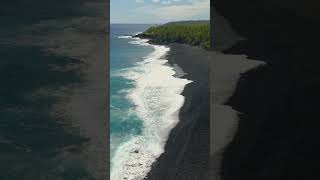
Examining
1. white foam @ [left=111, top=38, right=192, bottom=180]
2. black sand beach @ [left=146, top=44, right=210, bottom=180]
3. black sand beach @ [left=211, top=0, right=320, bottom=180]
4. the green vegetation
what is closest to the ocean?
white foam @ [left=111, top=38, right=192, bottom=180]

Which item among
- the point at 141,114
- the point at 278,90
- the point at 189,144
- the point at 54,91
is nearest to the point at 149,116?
the point at 141,114

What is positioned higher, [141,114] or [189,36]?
[189,36]

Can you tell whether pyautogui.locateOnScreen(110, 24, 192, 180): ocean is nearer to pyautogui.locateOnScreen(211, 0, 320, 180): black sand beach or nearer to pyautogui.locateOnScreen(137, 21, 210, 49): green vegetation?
pyautogui.locateOnScreen(211, 0, 320, 180): black sand beach

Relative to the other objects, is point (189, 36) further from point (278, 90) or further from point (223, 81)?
point (278, 90)

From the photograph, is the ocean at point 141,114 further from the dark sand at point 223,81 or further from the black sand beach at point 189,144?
the dark sand at point 223,81

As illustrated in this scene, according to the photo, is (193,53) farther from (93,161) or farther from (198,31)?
(93,161)

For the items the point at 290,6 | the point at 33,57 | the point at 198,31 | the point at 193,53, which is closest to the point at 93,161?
the point at 33,57

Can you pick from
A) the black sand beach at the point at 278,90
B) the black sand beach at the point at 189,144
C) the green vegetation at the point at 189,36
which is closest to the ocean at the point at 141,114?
the black sand beach at the point at 189,144
